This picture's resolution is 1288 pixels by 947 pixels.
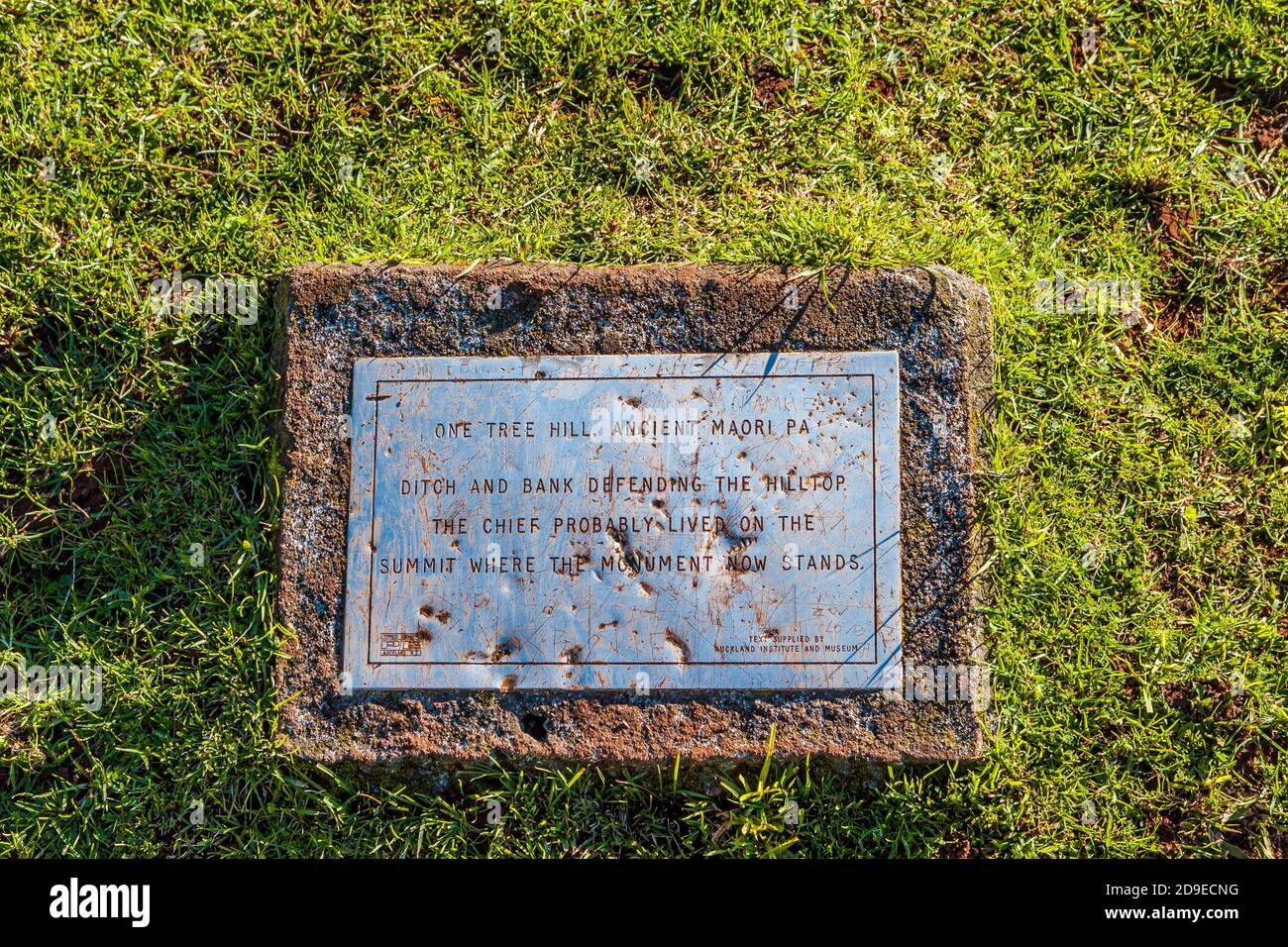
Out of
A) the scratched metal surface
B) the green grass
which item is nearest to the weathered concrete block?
the scratched metal surface

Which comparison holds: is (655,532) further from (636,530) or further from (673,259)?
(673,259)

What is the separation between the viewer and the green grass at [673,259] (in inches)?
103

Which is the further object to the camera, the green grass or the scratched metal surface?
the green grass

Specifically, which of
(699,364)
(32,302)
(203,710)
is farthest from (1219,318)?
(32,302)

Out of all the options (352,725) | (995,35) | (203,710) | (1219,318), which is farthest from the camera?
(995,35)

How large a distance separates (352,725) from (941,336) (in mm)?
1779

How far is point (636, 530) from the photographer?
2523 mm

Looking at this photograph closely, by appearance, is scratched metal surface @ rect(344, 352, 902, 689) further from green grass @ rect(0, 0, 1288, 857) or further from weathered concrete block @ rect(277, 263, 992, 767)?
green grass @ rect(0, 0, 1288, 857)

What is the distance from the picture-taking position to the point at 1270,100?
305 cm

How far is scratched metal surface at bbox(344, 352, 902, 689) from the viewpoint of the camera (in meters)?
2.48

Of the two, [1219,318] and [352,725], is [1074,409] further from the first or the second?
[352,725]

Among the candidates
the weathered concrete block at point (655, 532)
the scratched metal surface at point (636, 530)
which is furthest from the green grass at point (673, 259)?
the scratched metal surface at point (636, 530)

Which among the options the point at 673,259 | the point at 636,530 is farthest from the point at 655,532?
the point at 673,259

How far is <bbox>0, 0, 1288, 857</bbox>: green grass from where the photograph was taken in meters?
2.62
